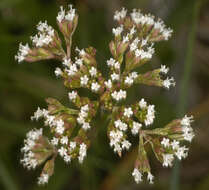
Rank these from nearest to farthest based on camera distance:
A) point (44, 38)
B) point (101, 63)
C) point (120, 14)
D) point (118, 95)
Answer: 1. point (118, 95)
2. point (44, 38)
3. point (120, 14)
4. point (101, 63)

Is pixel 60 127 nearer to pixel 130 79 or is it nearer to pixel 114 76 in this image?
pixel 114 76

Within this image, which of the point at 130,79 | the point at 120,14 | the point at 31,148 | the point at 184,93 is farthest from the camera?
the point at 120,14

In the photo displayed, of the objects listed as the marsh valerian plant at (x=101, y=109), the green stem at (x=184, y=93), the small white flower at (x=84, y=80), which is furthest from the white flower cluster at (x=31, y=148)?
the green stem at (x=184, y=93)

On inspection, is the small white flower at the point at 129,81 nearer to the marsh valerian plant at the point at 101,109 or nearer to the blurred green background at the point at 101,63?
the marsh valerian plant at the point at 101,109

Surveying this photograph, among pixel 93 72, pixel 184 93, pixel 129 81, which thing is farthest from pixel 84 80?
pixel 184 93

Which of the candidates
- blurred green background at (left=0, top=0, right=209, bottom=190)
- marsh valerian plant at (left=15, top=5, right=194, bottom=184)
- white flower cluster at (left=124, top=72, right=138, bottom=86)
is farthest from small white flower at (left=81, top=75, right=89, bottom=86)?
blurred green background at (left=0, top=0, right=209, bottom=190)

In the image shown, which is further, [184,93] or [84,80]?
[184,93]

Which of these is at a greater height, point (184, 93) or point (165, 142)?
point (184, 93)

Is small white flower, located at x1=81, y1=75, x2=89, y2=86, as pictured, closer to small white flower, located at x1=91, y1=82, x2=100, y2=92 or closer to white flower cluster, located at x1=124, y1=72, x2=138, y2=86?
small white flower, located at x1=91, y1=82, x2=100, y2=92

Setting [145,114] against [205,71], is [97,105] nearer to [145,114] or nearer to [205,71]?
[145,114]
